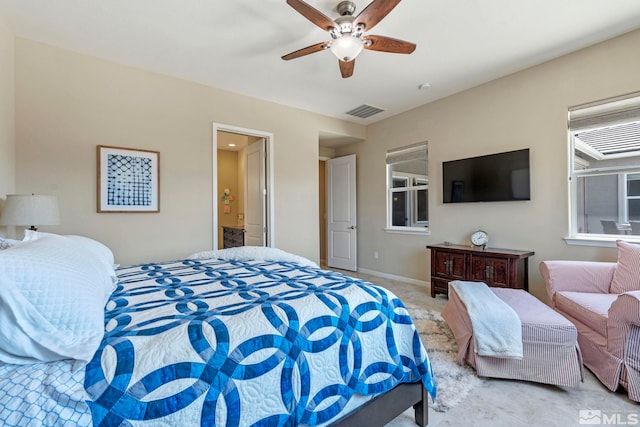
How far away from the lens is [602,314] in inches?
74.5

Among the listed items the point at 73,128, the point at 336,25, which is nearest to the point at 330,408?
the point at 336,25

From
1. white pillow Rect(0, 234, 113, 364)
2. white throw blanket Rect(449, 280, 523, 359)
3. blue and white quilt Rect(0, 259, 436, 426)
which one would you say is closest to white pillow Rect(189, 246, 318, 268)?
blue and white quilt Rect(0, 259, 436, 426)

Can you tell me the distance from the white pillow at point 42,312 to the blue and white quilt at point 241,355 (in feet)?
0.14

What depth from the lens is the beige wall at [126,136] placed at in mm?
2637

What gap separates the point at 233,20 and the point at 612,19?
310cm

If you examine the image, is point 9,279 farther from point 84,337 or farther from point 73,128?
point 73,128

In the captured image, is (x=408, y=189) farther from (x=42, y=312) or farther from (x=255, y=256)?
(x=42, y=312)

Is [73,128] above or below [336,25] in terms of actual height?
below

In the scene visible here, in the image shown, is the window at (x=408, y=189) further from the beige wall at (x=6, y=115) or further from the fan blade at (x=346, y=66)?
the beige wall at (x=6, y=115)

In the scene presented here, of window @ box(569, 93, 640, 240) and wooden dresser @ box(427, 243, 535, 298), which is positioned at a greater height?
window @ box(569, 93, 640, 240)

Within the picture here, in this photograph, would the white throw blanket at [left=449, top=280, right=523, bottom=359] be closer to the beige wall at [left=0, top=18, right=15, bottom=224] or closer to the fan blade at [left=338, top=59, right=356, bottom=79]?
the fan blade at [left=338, top=59, right=356, bottom=79]

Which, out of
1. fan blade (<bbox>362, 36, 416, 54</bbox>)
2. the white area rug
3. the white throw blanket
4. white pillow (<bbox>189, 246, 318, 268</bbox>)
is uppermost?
fan blade (<bbox>362, 36, 416, 54</bbox>)

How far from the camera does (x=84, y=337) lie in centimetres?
88

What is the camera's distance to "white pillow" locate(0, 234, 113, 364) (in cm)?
79
